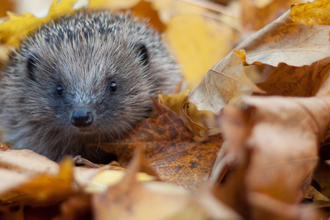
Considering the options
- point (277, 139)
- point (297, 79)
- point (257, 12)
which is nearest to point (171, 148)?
point (277, 139)

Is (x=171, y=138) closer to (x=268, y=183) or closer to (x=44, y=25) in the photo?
(x=268, y=183)

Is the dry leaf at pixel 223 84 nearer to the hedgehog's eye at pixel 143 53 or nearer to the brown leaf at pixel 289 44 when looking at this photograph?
the brown leaf at pixel 289 44

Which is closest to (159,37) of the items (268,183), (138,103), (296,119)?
(138,103)

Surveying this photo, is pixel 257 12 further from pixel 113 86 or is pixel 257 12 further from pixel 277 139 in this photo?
pixel 277 139

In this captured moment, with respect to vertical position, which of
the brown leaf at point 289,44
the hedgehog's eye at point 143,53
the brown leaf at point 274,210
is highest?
the brown leaf at point 289,44

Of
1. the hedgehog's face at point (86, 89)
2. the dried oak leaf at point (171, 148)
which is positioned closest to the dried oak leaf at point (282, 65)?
the dried oak leaf at point (171, 148)

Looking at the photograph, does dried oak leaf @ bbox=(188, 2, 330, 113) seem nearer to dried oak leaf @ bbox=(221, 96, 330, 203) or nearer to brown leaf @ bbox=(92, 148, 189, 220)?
dried oak leaf @ bbox=(221, 96, 330, 203)

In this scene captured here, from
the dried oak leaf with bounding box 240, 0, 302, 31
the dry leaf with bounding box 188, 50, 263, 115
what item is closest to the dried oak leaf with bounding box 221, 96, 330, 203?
the dry leaf with bounding box 188, 50, 263, 115
